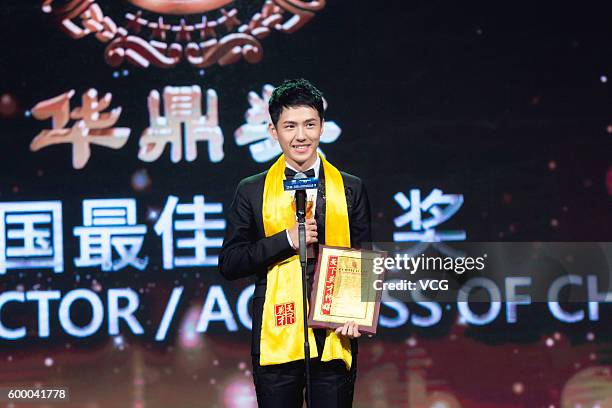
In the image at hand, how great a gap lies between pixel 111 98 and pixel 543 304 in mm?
2358

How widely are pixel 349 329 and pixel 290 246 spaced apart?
28 cm

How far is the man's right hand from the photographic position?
94.8 inches

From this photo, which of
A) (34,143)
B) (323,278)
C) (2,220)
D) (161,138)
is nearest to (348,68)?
(161,138)

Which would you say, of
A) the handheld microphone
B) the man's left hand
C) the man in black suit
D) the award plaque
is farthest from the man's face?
the man's left hand

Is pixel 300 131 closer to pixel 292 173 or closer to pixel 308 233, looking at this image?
pixel 292 173

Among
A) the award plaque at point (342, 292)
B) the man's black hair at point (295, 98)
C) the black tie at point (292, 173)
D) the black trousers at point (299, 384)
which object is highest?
the man's black hair at point (295, 98)

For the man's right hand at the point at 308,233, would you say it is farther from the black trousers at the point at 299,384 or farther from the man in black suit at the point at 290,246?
the black trousers at the point at 299,384

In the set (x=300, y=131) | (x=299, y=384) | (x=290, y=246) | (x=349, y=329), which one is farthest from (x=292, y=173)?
(x=299, y=384)

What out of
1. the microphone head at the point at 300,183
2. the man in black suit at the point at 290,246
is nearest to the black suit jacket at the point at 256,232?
the man in black suit at the point at 290,246

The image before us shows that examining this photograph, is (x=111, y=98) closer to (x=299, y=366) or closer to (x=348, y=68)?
(x=348, y=68)

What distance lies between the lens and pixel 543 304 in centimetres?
437

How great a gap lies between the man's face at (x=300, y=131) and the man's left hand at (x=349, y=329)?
0.50 meters

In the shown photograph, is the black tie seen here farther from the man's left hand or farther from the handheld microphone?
the man's left hand

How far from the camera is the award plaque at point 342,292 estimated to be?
2.43m
